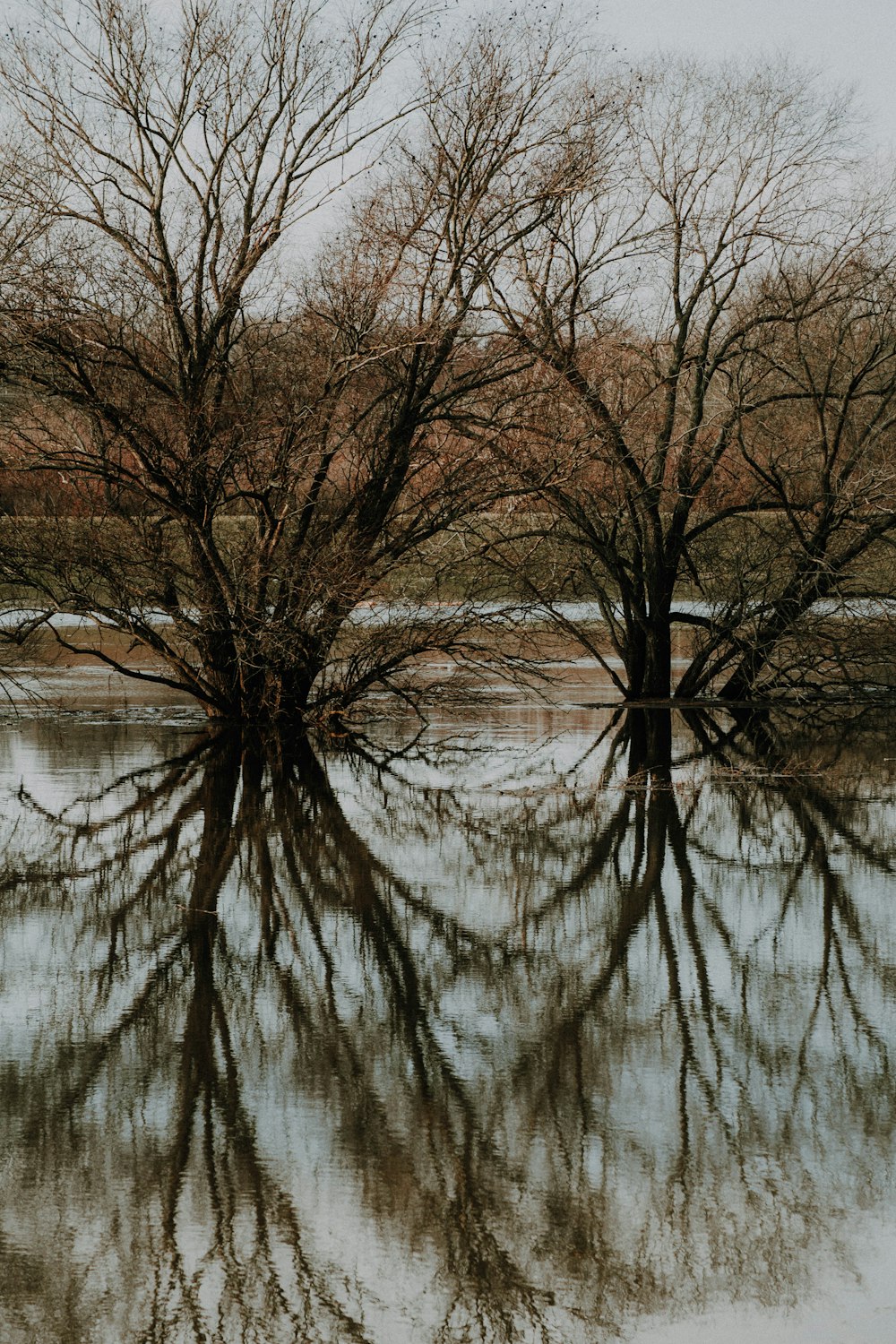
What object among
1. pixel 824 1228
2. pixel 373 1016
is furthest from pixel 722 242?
pixel 824 1228

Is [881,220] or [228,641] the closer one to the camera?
[228,641]

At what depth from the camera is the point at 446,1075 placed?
4.96 m

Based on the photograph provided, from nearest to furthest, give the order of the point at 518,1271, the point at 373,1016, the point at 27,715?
the point at 518,1271 → the point at 373,1016 → the point at 27,715

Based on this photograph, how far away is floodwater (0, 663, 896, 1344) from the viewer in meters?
3.57

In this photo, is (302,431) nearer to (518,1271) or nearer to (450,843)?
(450,843)

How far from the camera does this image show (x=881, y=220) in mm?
17438

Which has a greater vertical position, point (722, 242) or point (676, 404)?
point (722, 242)

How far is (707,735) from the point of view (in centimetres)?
1509

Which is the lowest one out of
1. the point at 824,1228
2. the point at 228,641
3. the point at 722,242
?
the point at 824,1228

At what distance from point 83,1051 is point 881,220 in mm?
15031

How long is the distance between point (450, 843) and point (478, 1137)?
4668 mm

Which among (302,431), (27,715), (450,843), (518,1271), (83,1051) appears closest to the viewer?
(518,1271)

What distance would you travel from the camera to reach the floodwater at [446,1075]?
3.57 metres

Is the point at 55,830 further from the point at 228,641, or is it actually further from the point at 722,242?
the point at 722,242
